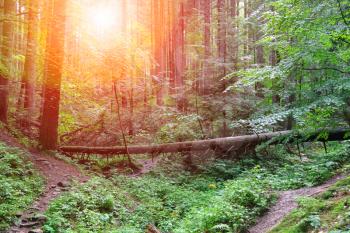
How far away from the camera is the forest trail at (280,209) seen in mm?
6703

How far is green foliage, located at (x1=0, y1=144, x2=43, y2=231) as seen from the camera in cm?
645

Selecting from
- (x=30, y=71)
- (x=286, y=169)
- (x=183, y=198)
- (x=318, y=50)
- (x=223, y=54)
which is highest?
(x=223, y=54)

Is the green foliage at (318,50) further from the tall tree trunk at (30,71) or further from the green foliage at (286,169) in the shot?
the tall tree trunk at (30,71)

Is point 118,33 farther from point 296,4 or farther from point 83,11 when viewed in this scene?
point 296,4

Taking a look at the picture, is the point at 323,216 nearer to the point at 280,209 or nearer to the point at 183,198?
the point at 280,209

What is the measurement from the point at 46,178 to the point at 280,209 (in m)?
6.94

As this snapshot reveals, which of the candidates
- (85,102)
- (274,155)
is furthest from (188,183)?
(85,102)

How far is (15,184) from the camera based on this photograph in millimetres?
7773

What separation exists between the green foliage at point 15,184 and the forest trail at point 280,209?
5299 mm

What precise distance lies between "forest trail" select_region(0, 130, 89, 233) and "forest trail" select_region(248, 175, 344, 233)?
4794 mm

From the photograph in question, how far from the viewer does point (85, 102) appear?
19.3 m

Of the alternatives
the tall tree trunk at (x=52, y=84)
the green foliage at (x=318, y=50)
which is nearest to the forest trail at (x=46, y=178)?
the tall tree trunk at (x=52, y=84)

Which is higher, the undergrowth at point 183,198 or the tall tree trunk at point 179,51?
the tall tree trunk at point 179,51

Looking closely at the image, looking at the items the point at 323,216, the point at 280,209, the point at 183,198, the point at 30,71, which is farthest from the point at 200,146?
the point at 30,71
